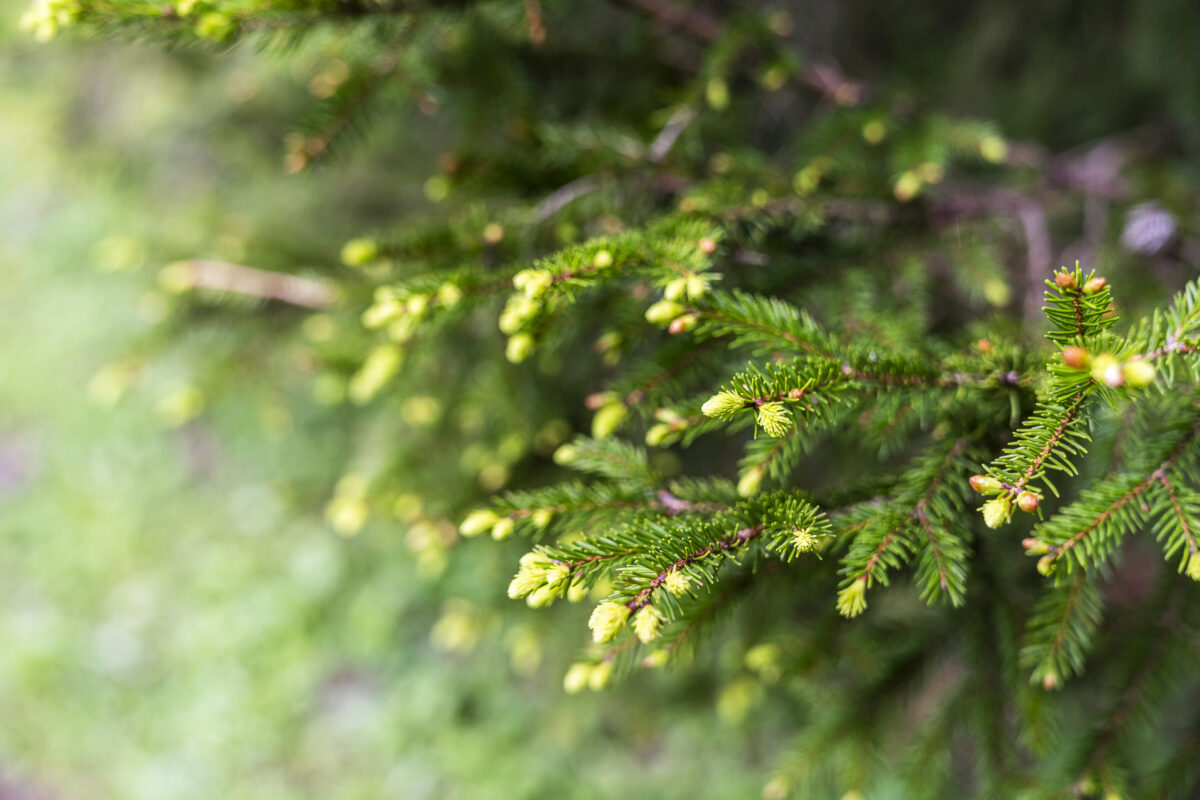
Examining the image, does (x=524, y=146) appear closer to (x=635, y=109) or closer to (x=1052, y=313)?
(x=635, y=109)

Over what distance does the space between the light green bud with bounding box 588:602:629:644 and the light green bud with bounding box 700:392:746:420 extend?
32 centimetres

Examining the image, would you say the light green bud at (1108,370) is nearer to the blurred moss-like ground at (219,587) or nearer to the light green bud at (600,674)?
the light green bud at (600,674)

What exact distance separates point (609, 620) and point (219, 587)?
16.0 feet

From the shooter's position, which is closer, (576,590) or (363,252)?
(576,590)

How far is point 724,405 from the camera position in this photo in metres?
1.03

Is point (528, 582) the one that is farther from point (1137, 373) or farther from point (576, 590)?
point (1137, 373)

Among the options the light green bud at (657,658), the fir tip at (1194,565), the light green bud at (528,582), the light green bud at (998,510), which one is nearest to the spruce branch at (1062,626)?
the fir tip at (1194,565)

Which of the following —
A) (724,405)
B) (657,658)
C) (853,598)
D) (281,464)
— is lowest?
(281,464)

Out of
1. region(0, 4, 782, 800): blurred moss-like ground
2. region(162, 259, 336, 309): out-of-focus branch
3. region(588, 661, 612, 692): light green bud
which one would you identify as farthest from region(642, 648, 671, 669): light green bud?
region(162, 259, 336, 309): out-of-focus branch

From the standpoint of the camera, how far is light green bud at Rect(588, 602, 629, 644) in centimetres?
98

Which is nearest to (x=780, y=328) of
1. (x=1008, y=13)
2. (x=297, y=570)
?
(x=1008, y=13)

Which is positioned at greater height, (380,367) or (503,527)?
(503,527)

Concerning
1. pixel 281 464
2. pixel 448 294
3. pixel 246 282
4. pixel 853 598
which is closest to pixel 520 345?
pixel 448 294

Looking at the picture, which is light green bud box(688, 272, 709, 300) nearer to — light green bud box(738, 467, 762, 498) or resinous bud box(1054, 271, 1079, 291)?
Answer: light green bud box(738, 467, 762, 498)
